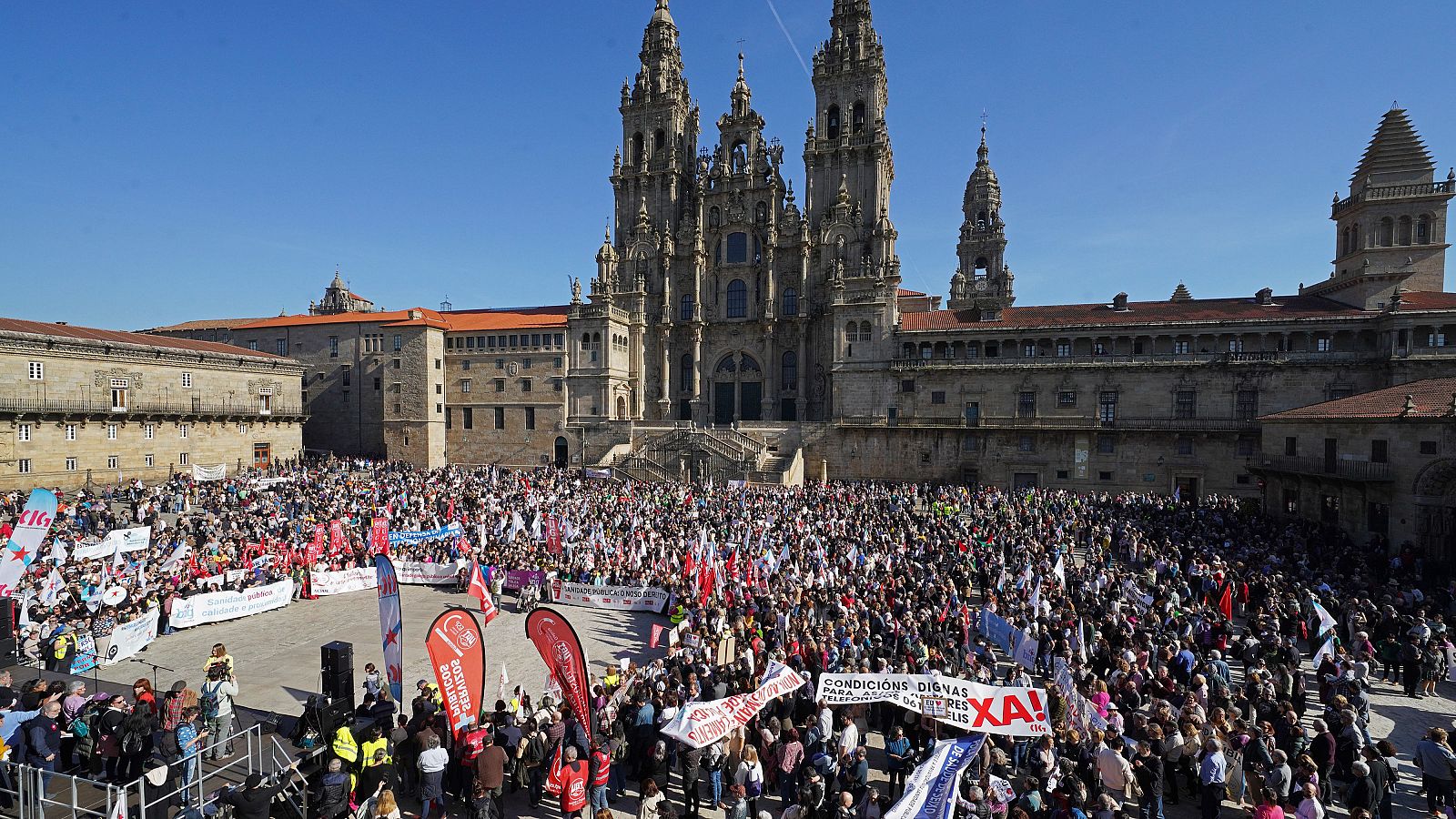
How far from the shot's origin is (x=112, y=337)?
146ft

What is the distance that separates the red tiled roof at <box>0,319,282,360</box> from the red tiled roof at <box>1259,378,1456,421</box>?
66340 millimetres

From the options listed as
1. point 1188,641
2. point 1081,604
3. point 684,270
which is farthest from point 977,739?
point 684,270

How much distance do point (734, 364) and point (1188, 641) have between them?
148 feet

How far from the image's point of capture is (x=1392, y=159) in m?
43.4

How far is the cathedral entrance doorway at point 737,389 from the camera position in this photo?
184 ft

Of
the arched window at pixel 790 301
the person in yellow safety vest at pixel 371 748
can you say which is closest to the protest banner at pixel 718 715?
the person in yellow safety vest at pixel 371 748

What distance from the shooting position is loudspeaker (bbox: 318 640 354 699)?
11344 millimetres

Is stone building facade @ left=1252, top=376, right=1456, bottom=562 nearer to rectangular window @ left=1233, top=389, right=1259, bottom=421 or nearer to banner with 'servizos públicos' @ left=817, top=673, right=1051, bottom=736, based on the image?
rectangular window @ left=1233, top=389, right=1259, bottom=421

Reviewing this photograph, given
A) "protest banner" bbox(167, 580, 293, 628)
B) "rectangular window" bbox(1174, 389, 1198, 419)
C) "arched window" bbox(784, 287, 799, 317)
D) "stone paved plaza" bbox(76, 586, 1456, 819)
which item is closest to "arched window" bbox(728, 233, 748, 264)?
"arched window" bbox(784, 287, 799, 317)

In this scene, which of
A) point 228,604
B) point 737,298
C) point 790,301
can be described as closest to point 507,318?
point 737,298

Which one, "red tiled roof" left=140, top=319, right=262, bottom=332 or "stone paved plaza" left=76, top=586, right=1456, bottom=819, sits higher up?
"red tiled roof" left=140, top=319, right=262, bottom=332

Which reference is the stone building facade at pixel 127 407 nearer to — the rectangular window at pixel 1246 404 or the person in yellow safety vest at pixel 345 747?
the person in yellow safety vest at pixel 345 747

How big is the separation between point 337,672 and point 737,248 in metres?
49.3

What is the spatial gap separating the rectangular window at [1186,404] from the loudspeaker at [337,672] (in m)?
46.9
